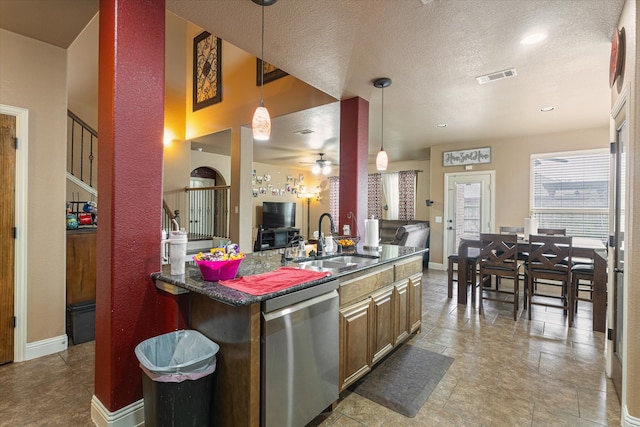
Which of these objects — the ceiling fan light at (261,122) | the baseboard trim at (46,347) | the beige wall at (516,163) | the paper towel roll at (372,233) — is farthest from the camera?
the beige wall at (516,163)

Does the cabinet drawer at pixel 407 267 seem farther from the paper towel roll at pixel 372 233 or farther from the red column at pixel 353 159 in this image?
the red column at pixel 353 159

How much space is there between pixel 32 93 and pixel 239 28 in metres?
1.92

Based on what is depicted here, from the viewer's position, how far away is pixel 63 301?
287 cm

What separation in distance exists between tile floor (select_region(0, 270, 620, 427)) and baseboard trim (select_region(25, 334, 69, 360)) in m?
0.06

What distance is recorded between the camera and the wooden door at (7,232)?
2539mm

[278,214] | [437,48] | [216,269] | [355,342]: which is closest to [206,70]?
[278,214]

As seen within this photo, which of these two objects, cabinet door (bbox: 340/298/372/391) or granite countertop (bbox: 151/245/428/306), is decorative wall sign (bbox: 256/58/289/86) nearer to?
granite countertop (bbox: 151/245/428/306)

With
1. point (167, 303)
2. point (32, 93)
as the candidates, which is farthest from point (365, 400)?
point (32, 93)

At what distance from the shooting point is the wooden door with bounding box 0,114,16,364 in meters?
2.54

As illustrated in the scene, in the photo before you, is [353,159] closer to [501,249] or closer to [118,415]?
[501,249]

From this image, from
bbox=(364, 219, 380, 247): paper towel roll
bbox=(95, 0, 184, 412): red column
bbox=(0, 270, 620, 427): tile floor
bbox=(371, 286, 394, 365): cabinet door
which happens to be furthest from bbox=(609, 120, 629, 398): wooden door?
bbox=(95, 0, 184, 412): red column

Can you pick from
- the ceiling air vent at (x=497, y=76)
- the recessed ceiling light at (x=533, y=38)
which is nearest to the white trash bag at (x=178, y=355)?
the recessed ceiling light at (x=533, y=38)

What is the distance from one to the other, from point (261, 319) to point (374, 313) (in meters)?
1.15

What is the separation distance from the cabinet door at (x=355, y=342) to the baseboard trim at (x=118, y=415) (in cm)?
126
